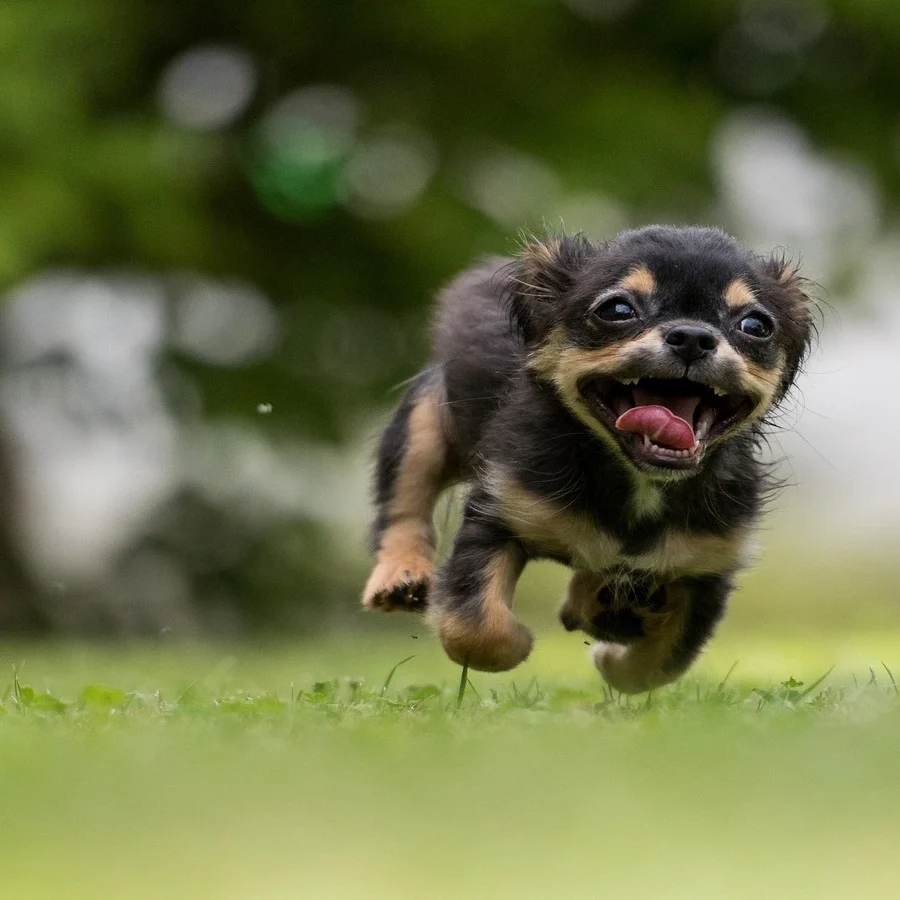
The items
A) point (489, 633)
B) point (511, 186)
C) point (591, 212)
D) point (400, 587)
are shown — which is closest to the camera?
point (489, 633)

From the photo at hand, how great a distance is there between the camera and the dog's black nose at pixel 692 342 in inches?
193

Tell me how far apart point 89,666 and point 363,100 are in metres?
7.20

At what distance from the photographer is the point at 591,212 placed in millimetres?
13812

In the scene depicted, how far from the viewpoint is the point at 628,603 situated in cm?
590

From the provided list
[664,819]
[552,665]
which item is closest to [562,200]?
[552,665]

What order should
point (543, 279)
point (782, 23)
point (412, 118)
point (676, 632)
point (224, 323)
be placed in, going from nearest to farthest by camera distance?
1. point (543, 279)
2. point (676, 632)
3. point (412, 118)
4. point (224, 323)
5. point (782, 23)

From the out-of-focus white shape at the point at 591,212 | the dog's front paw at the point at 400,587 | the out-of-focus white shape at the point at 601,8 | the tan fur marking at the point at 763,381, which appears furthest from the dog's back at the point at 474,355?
the out-of-focus white shape at the point at 601,8

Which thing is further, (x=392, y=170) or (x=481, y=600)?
(x=392, y=170)

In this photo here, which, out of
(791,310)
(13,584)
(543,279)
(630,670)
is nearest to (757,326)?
(791,310)

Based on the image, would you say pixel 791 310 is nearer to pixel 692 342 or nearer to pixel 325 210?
pixel 692 342

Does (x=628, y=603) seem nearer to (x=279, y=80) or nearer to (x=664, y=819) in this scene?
(x=664, y=819)

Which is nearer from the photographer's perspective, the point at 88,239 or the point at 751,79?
the point at 88,239

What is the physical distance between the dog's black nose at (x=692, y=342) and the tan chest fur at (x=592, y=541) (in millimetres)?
792

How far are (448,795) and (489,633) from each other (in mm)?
1827
